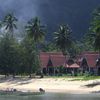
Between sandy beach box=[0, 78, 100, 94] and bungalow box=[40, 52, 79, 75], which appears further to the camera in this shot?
bungalow box=[40, 52, 79, 75]

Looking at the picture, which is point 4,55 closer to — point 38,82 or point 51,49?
point 38,82

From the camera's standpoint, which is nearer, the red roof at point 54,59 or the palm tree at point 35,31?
the palm tree at point 35,31

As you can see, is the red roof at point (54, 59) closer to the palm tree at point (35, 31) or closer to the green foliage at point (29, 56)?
the palm tree at point (35, 31)

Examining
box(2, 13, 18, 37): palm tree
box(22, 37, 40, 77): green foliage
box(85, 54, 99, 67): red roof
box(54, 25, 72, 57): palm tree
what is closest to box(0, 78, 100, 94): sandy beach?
box(22, 37, 40, 77): green foliage

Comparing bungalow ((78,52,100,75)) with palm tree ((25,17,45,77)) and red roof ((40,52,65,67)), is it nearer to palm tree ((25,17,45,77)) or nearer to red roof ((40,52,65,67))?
red roof ((40,52,65,67))

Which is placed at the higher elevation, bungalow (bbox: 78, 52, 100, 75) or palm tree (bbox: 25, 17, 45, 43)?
palm tree (bbox: 25, 17, 45, 43)

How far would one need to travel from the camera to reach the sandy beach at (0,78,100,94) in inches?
2941

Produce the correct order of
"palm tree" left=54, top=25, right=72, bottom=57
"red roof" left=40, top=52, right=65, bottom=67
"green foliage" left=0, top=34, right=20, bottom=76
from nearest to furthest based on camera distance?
"green foliage" left=0, top=34, right=20, bottom=76 → "palm tree" left=54, top=25, right=72, bottom=57 → "red roof" left=40, top=52, right=65, bottom=67

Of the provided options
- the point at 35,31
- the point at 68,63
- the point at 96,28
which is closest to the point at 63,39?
the point at 68,63

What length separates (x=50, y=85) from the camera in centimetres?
8338

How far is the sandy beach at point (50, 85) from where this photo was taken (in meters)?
74.7

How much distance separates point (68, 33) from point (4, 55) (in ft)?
98.7

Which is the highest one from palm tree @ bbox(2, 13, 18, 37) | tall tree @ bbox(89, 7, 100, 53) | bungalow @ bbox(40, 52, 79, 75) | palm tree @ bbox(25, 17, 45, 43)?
palm tree @ bbox(2, 13, 18, 37)

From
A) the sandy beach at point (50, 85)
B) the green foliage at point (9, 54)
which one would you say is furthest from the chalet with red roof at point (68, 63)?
the sandy beach at point (50, 85)
